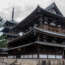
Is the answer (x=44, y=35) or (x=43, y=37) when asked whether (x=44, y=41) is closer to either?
(x=43, y=37)

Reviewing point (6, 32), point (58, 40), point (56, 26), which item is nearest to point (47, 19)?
point (56, 26)

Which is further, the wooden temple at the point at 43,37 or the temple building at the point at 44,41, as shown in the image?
the wooden temple at the point at 43,37

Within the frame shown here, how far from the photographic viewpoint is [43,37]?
620 inches

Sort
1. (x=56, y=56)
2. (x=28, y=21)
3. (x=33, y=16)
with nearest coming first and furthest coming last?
(x=56, y=56)
(x=33, y=16)
(x=28, y=21)

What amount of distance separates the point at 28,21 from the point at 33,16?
2340mm

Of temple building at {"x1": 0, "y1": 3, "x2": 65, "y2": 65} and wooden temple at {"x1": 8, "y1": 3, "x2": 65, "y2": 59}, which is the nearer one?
temple building at {"x1": 0, "y1": 3, "x2": 65, "y2": 65}

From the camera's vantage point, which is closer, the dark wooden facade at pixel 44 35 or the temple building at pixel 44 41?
the temple building at pixel 44 41

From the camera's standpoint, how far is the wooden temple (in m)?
14.9

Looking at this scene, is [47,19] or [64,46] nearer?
[64,46]

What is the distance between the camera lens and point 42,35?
1526 cm

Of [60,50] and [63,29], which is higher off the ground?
[63,29]

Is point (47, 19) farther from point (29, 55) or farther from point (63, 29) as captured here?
point (29, 55)

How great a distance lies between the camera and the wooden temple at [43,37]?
14930 millimetres

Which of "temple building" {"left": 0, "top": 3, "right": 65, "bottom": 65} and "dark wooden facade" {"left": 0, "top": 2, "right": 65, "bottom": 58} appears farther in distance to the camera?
"dark wooden facade" {"left": 0, "top": 2, "right": 65, "bottom": 58}
